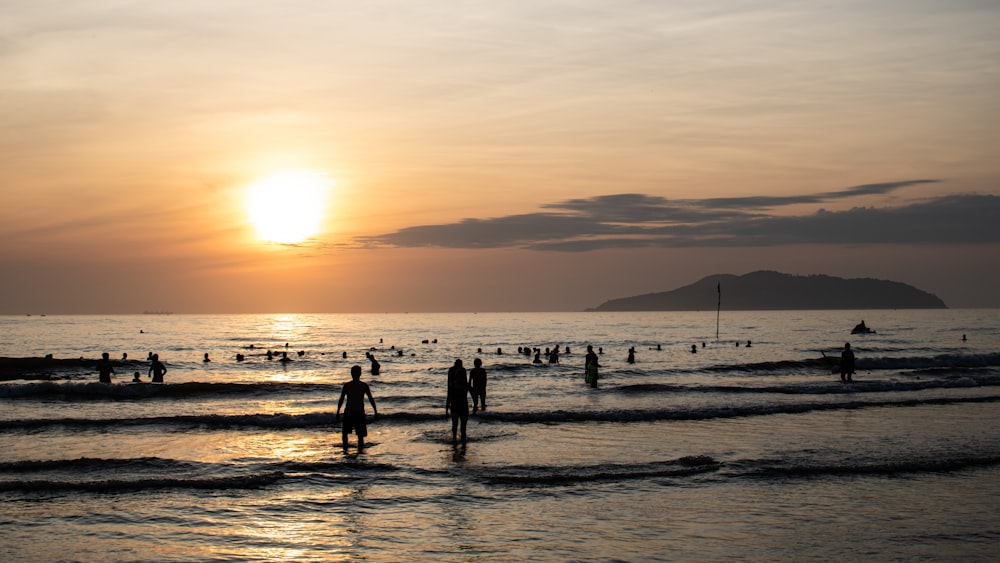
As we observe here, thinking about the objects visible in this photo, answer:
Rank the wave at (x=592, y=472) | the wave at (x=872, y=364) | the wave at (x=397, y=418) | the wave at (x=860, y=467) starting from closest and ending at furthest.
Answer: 1. the wave at (x=592, y=472)
2. the wave at (x=860, y=467)
3. the wave at (x=397, y=418)
4. the wave at (x=872, y=364)

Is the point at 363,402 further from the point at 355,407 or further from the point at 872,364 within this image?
the point at 872,364

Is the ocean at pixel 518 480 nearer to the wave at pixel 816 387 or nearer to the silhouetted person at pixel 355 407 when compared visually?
the silhouetted person at pixel 355 407

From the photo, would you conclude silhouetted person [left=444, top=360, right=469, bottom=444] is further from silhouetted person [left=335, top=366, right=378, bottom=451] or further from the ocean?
silhouetted person [left=335, top=366, right=378, bottom=451]

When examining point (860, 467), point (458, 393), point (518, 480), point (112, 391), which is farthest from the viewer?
point (112, 391)

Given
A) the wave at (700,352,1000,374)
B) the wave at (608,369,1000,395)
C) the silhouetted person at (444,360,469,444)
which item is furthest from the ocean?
the wave at (700,352,1000,374)

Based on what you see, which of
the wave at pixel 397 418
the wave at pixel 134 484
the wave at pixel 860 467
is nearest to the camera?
the wave at pixel 134 484

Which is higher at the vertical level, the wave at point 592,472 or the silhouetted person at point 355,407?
the silhouetted person at point 355,407

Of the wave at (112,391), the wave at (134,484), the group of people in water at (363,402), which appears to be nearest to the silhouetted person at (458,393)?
the group of people in water at (363,402)

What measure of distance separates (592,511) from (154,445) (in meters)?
13.7

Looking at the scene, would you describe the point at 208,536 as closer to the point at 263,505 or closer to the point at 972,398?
the point at 263,505

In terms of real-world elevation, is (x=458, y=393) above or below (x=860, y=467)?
above

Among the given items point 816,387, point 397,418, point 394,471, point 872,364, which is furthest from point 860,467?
point 872,364

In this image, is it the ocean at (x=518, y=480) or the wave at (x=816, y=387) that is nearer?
the ocean at (x=518, y=480)

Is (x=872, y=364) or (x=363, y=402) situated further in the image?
(x=872, y=364)
